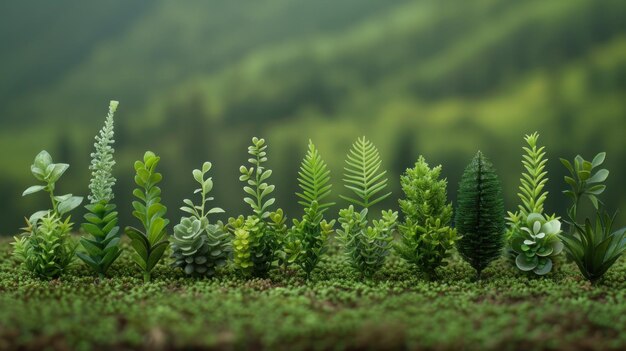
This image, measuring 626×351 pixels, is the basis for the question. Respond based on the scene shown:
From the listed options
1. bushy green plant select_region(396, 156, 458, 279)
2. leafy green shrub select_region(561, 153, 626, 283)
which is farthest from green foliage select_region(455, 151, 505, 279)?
leafy green shrub select_region(561, 153, 626, 283)

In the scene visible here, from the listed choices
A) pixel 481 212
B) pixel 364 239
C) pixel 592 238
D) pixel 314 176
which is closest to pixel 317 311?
pixel 364 239

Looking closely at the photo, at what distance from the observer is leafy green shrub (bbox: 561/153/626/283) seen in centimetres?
300

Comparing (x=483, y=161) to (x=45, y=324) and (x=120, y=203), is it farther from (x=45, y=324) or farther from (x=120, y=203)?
(x=120, y=203)

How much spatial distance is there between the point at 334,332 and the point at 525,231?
145cm

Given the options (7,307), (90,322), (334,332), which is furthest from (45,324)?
(334,332)

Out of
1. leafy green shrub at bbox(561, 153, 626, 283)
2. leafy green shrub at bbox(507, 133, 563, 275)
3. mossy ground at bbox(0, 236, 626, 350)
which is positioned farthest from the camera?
leafy green shrub at bbox(507, 133, 563, 275)

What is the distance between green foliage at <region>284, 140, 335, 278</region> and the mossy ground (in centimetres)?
12

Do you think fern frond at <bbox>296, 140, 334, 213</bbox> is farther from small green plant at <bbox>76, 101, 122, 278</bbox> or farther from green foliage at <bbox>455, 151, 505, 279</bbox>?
small green plant at <bbox>76, 101, 122, 278</bbox>

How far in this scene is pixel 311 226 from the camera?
124 inches

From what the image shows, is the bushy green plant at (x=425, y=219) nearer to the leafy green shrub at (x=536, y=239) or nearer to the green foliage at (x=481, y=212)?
the green foliage at (x=481, y=212)

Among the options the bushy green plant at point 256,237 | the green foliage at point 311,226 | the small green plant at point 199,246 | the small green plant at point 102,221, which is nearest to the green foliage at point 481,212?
the green foliage at point 311,226

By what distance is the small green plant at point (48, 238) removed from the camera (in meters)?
3.16

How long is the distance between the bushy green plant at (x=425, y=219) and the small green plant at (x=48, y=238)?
1.59m

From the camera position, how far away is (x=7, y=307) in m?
2.48
